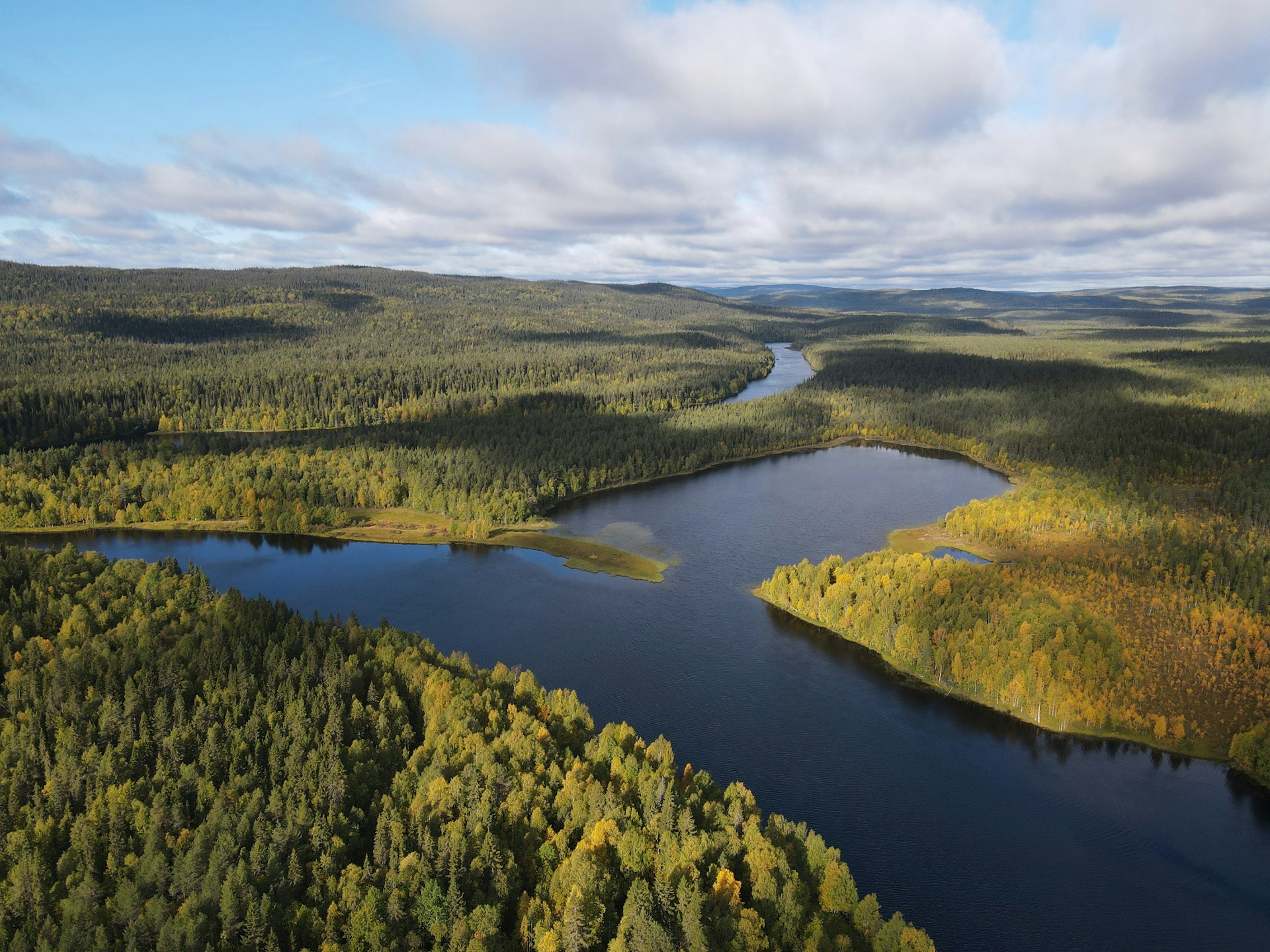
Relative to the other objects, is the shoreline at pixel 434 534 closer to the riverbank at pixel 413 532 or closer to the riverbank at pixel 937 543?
the riverbank at pixel 413 532

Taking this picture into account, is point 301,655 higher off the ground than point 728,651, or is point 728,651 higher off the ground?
point 301,655

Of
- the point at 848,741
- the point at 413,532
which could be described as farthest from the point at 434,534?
the point at 848,741

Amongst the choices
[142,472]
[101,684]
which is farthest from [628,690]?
[142,472]

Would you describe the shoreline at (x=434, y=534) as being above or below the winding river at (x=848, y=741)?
above

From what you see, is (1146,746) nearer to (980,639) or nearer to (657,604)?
(980,639)

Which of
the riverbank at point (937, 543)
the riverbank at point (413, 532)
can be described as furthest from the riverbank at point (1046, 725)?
the riverbank at point (413, 532)
